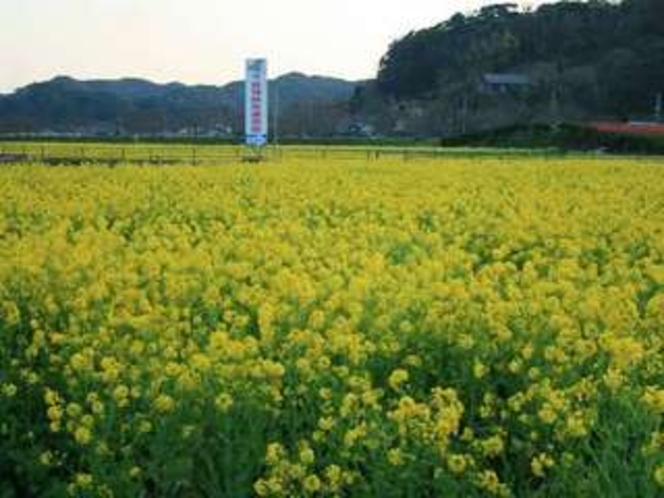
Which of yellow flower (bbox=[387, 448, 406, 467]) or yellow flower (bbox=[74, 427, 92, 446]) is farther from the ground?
yellow flower (bbox=[387, 448, 406, 467])

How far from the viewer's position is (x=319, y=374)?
6445 millimetres

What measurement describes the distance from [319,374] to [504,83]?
10783 centimetres

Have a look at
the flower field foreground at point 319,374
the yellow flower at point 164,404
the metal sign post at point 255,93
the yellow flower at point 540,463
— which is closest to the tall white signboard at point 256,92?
the metal sign post at point 255,93

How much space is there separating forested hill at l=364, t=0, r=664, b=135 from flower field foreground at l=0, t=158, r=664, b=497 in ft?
284

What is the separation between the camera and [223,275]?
31.5ft

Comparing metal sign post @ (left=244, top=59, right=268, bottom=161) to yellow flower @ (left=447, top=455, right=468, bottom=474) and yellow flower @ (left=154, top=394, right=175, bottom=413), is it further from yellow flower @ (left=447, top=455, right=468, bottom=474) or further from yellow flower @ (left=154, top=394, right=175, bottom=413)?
yellow flower @ (left=447, top=455, right=468, bottom=474)

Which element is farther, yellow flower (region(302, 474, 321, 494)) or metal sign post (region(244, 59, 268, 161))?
metal sign post (region(244, 59, 268, 161))

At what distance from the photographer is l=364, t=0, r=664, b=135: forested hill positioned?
3757 inches

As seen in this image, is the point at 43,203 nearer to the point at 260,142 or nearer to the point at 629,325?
the point at 629,325

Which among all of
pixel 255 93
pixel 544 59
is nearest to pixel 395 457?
pixel 255 93

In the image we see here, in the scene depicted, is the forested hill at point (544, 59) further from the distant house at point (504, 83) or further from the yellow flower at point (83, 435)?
the yellow flower at point (83, 435)

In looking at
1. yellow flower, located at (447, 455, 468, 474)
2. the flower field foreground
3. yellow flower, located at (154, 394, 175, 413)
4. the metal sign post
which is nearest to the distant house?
the metal sign post

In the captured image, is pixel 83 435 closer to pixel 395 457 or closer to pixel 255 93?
pixel 395 457

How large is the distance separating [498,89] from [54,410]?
10769 cm
